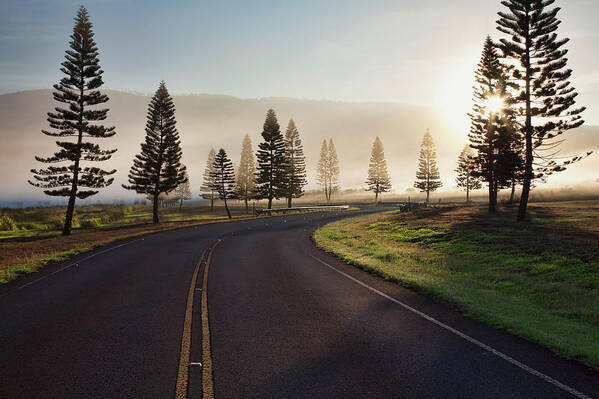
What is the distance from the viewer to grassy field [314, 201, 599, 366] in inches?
293

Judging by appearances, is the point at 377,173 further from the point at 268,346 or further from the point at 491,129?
the point at 268,346

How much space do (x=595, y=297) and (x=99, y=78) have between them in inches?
1587

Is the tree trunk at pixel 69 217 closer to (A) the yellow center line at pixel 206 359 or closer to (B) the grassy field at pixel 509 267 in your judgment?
(B) the grassy field at pixel 509 267

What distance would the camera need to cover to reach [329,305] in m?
8.44

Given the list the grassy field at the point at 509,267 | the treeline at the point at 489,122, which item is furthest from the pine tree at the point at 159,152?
the grassy field at the point at 509,267

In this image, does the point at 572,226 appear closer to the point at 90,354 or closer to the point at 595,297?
the point at 595,297

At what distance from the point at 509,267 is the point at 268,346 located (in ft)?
40.0

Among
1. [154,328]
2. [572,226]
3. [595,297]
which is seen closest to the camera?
[154,328]

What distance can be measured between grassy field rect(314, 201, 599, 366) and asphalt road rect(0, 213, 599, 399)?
87 cm

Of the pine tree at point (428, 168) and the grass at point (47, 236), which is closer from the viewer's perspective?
the grass at point (47, 236)

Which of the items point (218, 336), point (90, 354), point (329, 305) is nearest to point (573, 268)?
point (329, 305)

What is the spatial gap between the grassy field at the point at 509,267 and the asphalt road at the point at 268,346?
0.87 m

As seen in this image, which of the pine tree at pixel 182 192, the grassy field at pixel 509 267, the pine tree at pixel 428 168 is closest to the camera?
the grassy field at pixel 509 267

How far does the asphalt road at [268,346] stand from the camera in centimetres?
452
